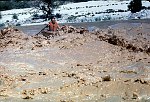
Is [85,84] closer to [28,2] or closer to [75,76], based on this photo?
[75,76]

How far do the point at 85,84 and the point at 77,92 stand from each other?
3.01 feet

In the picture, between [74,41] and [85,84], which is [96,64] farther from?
[74,41]

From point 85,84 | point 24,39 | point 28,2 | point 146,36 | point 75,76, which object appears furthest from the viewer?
point 28,2

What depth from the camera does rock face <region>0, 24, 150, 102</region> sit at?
39.3 feet

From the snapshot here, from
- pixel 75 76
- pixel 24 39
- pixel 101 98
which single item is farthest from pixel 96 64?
pixel 24 39

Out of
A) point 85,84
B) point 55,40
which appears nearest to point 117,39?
point 55,40

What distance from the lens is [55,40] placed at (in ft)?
76.0

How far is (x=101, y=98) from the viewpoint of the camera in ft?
37.2

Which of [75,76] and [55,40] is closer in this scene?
[75,76]

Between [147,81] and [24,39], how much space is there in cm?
1368

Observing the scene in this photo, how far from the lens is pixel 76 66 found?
1666 cm

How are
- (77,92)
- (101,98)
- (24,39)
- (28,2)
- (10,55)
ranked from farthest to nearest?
(28,2) → (24,39) → (10,55) → (77,92) → (101,98)

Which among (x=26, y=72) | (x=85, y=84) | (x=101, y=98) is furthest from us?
(x=26, y=72)

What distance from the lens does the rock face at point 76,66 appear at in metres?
12.0
